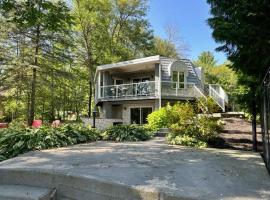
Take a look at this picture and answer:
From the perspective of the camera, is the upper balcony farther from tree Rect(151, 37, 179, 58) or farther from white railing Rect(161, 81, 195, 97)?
tree Rect(151, 37, 179, 58)

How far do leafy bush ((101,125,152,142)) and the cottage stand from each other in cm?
780

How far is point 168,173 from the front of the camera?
237 inches

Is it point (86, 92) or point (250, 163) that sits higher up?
point (86, 92)

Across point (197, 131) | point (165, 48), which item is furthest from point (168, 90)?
point (165, 48)

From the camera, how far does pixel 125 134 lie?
1270 cm

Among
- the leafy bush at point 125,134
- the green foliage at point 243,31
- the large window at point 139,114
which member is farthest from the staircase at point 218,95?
the green foliage at point 243,31

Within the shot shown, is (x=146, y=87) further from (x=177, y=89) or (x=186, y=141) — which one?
(x=186, y=141)

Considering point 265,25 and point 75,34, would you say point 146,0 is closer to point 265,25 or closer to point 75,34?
point 75,34

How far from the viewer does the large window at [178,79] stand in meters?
22.1

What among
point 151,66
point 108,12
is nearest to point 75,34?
point 108,12

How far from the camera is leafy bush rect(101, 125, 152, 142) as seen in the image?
12.5m

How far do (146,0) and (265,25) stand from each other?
27.9 meters

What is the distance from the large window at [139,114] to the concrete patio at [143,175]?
14763 mm

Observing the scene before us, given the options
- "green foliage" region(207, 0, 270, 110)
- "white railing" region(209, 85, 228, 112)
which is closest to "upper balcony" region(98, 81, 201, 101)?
"white railing" region(209, 85, 228, 112)
